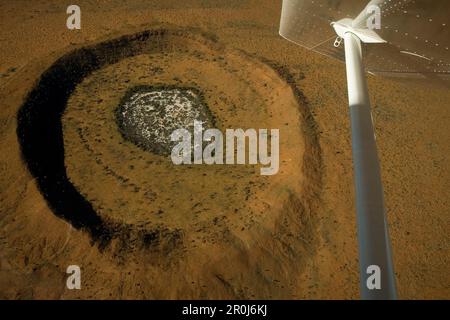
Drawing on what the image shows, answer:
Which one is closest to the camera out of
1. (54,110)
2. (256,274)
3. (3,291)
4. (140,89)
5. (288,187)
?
(3,291)

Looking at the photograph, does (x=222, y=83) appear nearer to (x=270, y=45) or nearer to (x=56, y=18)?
(x=270, y=45)

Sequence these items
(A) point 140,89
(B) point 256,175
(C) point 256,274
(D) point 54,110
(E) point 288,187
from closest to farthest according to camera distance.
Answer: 1. (C) point 256,274
2. (E) point 288,187
3. (B) point 256,175
4. (D) point 54,110
5. (A) point 140,89

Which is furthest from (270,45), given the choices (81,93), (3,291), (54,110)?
A: (3,291)

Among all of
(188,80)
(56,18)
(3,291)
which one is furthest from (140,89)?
(3,291)

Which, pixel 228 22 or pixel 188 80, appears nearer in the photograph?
pixel 188 80
